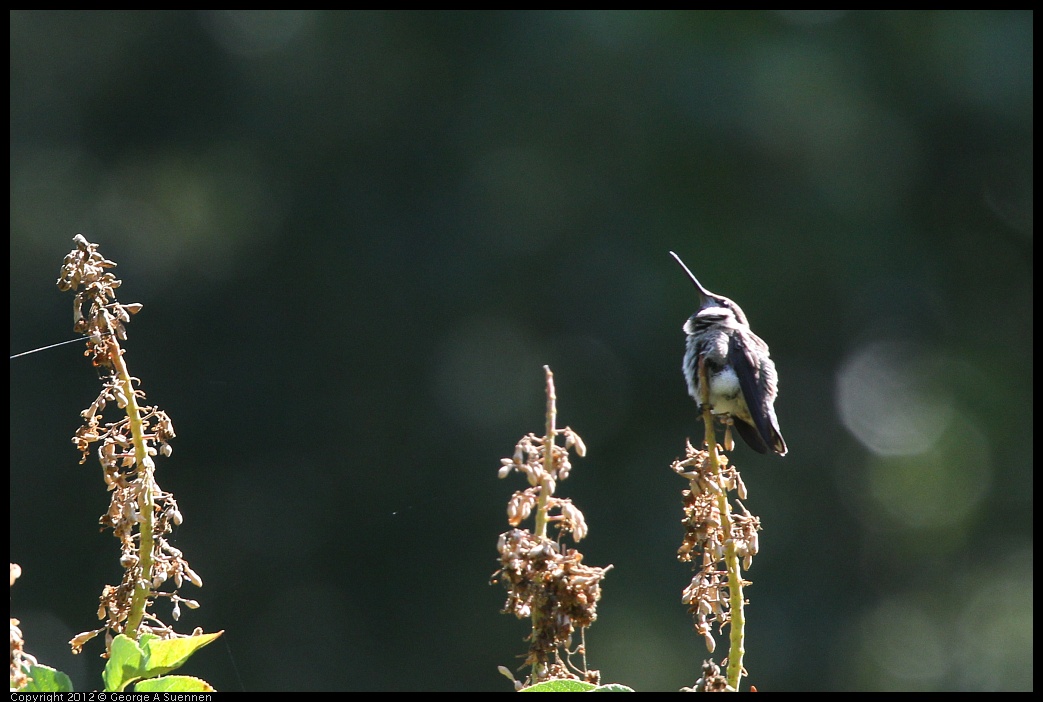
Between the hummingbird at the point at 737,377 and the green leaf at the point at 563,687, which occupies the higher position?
the hummingbird at the point at 737,377

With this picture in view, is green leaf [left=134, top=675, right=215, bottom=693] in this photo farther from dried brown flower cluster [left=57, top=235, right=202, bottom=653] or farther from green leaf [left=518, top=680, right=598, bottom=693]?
green leaf [left=518, top=680, right=598, bottom=693]

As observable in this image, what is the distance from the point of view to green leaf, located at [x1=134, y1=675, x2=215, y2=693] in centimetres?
169

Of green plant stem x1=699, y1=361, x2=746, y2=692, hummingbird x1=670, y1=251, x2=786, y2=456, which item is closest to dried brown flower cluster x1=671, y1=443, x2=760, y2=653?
green plant stem x1=699, y1=361, x2=746, y2=692

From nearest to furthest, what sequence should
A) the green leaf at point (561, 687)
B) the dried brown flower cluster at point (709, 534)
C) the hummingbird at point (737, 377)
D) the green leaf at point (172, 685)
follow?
the green leaf at point (561, 687)
the green leaf at point (172, 685)
the dried brown flower cluster at point (709, 534)
the hummingbird at point (737, 377)

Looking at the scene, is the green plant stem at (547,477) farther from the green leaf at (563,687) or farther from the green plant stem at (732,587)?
the green plant stem at (732,587)

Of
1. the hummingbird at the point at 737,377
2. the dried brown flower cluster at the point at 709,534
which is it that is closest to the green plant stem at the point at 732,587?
the dried brown flower cluster at the point at 709,534

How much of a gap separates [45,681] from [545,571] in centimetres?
75

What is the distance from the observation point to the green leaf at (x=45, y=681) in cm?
171

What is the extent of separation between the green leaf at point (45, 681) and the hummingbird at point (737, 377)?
1.76 meters

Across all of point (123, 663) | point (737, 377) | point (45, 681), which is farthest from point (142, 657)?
point (737, 377)

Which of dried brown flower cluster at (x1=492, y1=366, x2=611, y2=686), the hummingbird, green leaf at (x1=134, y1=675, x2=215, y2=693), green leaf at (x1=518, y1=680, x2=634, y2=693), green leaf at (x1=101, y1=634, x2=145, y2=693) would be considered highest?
the hummingbird

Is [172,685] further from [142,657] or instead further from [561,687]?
[561,687]

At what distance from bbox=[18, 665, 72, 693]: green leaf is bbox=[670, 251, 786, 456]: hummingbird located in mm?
1757

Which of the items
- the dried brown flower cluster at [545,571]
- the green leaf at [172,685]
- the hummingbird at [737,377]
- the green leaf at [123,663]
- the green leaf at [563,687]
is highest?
the hummingbird at [737,377]
